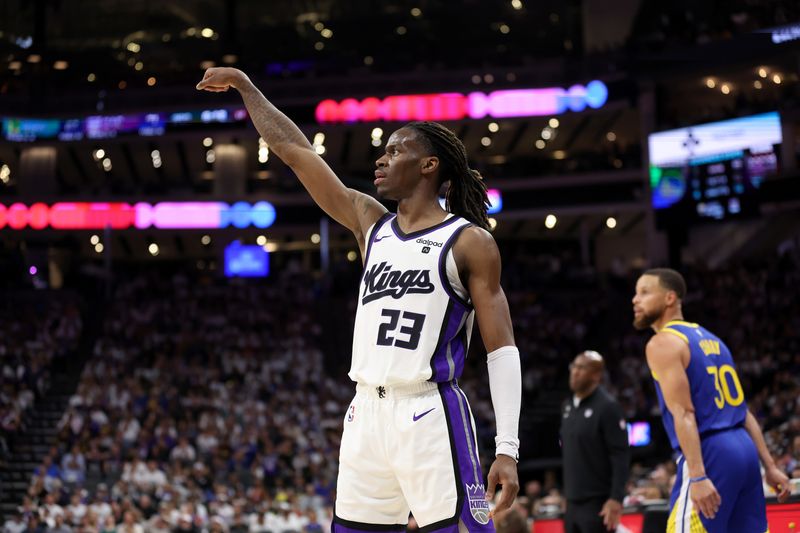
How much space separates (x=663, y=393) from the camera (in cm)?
614

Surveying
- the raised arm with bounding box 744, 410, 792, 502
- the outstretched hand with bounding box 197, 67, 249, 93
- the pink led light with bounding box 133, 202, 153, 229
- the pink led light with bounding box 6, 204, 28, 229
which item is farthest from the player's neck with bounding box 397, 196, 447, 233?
the pink led light with bounding box 6, 204, 28, 229

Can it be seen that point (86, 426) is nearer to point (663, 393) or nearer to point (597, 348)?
point (597, 348)

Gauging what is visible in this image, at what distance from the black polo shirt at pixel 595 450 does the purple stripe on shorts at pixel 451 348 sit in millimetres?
4193

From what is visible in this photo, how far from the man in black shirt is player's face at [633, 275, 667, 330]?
2.13 metres

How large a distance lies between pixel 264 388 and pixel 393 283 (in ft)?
74.8

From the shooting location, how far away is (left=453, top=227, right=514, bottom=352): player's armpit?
14.4ft

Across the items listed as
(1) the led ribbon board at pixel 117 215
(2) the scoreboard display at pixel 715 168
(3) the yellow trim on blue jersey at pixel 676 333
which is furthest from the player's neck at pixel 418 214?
(1) the led ribbon board at pixel 117 215

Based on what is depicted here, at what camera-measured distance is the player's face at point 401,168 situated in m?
4.68

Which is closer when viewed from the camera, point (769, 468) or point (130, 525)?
point (769, 468)

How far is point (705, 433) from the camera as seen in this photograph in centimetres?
614

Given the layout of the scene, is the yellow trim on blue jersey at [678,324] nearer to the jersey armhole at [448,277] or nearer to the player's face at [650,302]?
the player's face at [650,302]

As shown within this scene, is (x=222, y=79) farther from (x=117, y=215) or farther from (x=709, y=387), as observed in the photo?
(x=117, y=215)

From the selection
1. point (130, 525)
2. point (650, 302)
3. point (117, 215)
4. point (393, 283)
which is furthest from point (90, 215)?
point (393, 283)

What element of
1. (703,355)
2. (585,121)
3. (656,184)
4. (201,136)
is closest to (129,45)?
Result: (201,136)
